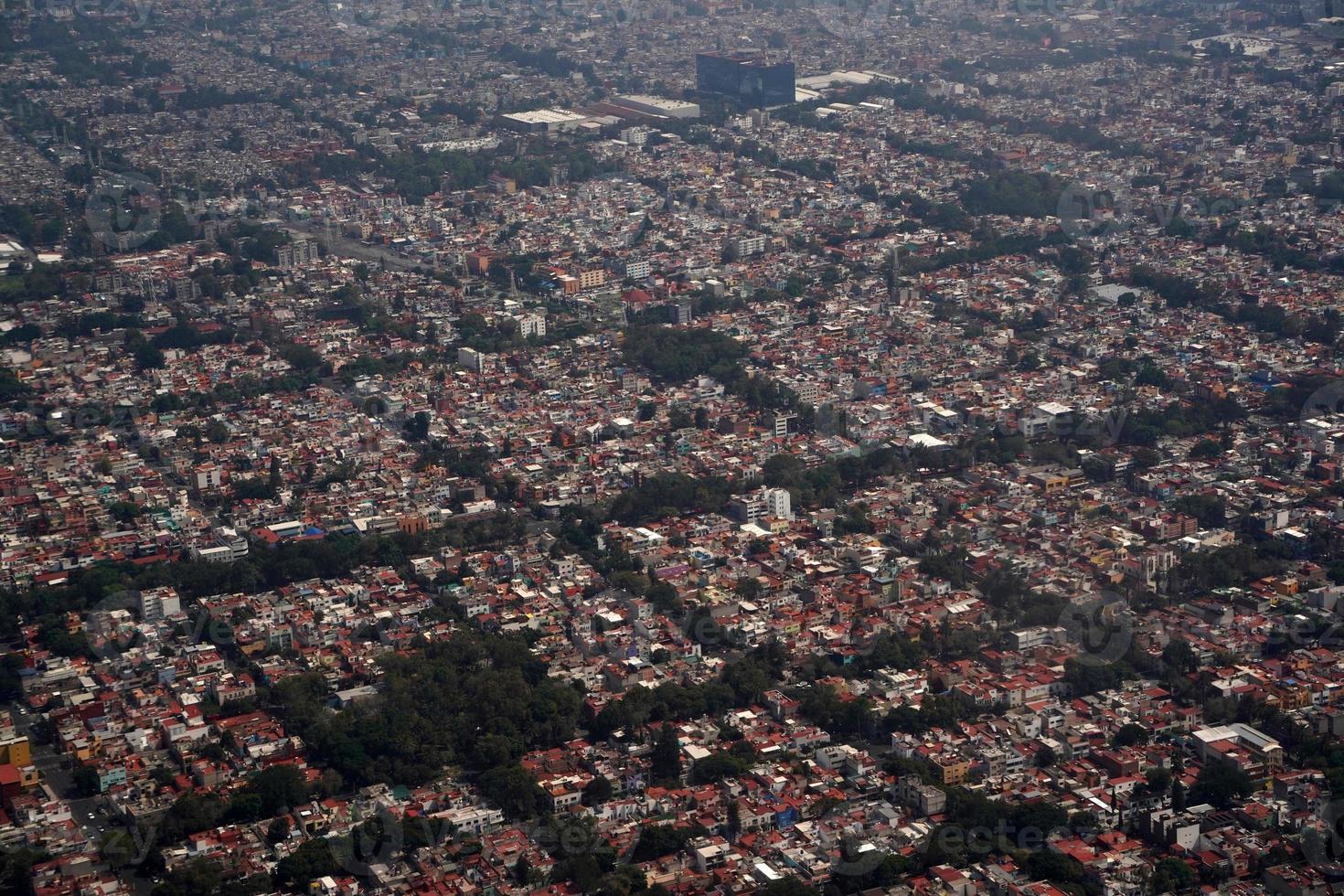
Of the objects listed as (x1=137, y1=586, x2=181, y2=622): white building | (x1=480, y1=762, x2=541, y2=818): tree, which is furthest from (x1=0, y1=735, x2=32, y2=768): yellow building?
(x1=480, y1=762, x2=541, y2=818): tree

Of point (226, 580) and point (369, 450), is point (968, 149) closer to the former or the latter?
point (369, 450)

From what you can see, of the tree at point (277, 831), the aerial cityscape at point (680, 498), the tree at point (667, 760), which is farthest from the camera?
the tree at point (667, 760)

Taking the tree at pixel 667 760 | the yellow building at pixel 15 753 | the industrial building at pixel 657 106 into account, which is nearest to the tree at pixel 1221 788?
the tree at pixel 667 760

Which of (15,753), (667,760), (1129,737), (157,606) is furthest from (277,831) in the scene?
(1129,737)

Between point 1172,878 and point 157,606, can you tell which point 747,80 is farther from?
point 1172,878

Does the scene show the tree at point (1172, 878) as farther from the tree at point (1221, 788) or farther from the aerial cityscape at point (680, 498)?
the tree at point (1221, 788)

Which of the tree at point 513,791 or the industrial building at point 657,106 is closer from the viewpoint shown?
the tree at point 513,791

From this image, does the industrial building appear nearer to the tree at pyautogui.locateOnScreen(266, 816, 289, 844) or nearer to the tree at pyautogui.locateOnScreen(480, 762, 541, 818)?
the tree at pyautogui.locateOnScreen(480, 762, 541, 818)

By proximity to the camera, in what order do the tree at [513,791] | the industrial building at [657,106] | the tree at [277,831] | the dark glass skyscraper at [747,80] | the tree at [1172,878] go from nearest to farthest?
1. the tree at [1172,878]
2. the tree at [277,831]
3. the tree at [513,791]
4. the industrial building at [657,106]
5. the dark glass skyscraper at [747,80]
